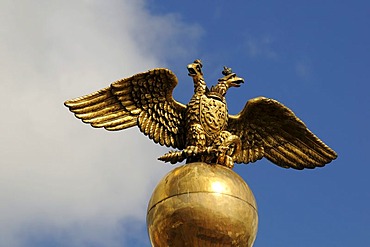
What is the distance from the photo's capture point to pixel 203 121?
11.1 metres

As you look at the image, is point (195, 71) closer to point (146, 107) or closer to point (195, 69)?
point (195, 69)

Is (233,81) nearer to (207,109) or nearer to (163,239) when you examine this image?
(207,109)

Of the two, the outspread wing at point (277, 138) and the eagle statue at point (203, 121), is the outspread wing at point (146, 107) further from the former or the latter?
the outspread wing at point (277, 138)

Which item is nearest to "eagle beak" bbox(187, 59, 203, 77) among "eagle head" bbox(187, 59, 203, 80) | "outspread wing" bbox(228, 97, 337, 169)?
"eagle head" bbox(187, 59, 203, 80)

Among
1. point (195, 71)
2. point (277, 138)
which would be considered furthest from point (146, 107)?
point (277, 138)

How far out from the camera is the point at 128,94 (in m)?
11.4

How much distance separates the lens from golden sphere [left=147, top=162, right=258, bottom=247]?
962cm

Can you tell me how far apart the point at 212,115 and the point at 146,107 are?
0.86 m

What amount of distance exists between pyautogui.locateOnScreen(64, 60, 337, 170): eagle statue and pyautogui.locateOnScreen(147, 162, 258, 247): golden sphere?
74cm

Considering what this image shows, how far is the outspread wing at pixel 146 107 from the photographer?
36.8 ft

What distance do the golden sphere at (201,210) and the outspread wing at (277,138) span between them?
169cm

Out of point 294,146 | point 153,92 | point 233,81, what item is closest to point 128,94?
point 153,92

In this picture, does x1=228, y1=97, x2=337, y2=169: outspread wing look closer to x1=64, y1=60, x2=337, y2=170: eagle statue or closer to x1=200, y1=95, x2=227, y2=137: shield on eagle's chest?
x1=64, y1=60, x2=337, y2=170: eagle statue

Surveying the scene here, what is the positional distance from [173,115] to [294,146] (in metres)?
1.58
